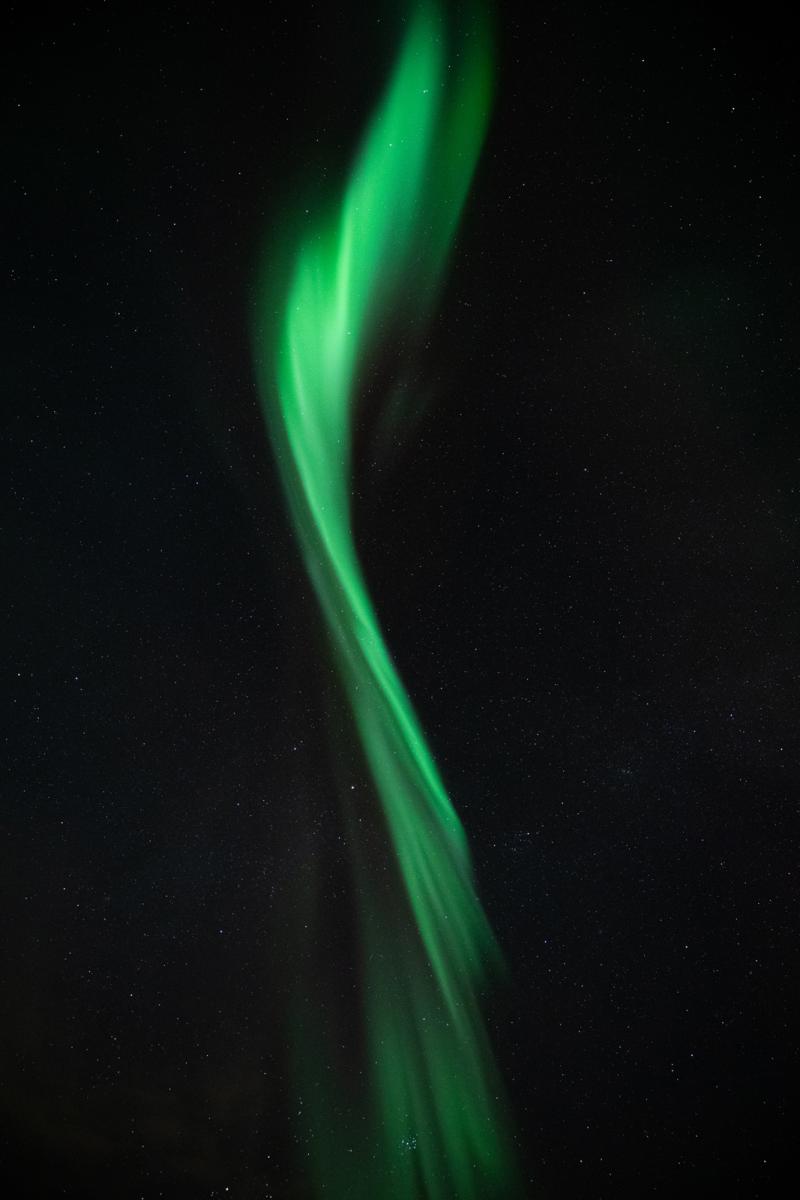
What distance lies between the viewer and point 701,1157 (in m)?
3.84

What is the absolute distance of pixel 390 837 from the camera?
3.79 metres

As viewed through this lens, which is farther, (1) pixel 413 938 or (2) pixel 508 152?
(1) pixel 413 938

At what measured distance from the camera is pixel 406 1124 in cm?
376

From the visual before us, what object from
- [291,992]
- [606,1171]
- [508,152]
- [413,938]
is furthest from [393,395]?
[606,1171]

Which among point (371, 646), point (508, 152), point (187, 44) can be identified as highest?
point (187, 44)

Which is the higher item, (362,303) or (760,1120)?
(362,303)

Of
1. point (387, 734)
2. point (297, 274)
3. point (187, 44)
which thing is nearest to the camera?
point (187, 44)

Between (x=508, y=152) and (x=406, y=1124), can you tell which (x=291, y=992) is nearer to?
(x=406, y=1124)

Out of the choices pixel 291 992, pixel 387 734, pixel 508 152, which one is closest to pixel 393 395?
pixel 508 152

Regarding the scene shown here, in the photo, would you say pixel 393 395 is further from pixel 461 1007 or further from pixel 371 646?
pixel 461 1007

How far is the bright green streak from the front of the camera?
362cm

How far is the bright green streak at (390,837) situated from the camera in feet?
11.9

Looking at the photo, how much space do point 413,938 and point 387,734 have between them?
908 mm

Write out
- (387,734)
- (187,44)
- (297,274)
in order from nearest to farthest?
(187,44) < (297,274) < (387,734)
